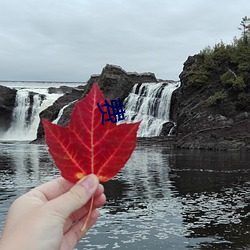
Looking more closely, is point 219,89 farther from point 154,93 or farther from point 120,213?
point 120,213

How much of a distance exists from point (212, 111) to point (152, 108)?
9.47 m

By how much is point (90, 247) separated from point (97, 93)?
979 centimetres

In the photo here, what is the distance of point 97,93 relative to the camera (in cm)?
189

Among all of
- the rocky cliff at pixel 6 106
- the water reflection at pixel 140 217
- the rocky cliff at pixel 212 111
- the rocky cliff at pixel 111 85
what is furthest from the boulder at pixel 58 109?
the water reflection at pixel 140 217

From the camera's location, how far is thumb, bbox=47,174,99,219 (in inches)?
76.5

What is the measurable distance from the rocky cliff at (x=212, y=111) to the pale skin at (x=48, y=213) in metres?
40.0

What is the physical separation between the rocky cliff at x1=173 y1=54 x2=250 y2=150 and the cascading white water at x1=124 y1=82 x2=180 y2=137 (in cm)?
201

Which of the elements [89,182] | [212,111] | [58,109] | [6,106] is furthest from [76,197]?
[6,106]

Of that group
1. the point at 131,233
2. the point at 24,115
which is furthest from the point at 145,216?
the point at 24,115

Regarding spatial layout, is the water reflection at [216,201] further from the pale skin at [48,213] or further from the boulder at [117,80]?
the boulder at [117,80]

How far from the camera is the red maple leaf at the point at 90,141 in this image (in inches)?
75.5

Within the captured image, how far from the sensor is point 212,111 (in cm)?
4572

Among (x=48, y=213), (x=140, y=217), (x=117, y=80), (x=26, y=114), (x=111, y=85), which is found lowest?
(x=140, y=217)

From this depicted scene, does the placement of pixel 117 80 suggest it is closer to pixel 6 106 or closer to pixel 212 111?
pixel 6 106
